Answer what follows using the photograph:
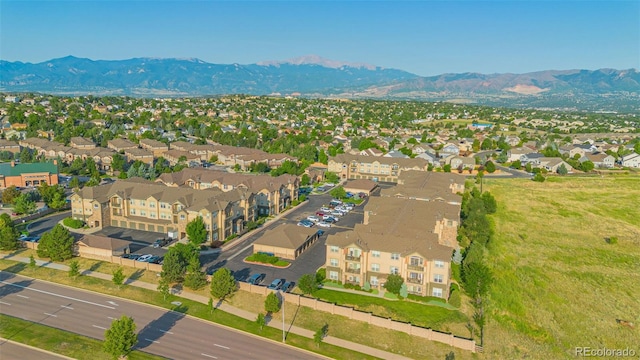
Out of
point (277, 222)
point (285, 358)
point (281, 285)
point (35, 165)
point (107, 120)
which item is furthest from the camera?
point (107, 120)

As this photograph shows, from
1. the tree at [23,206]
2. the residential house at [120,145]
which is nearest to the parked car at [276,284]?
the tree at [23,206]

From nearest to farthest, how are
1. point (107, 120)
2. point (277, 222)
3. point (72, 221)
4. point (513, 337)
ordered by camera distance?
point (513, 337) → point (72, 221) → point (277, 222) → point (107, 120)

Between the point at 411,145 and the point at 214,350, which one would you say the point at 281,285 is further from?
the point at 411,145

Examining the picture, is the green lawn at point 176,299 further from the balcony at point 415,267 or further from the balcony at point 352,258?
the balcony at point 415,267

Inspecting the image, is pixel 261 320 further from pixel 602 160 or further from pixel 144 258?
pixel 602 160

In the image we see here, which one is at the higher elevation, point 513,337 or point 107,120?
point 107,120

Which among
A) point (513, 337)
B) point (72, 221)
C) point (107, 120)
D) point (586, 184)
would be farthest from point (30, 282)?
point (107, 120)

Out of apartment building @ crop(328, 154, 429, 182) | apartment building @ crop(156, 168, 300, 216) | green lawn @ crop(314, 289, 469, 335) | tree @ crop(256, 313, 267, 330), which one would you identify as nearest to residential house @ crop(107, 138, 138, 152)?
apartment building @ crop(156, 168, 300, 216)
